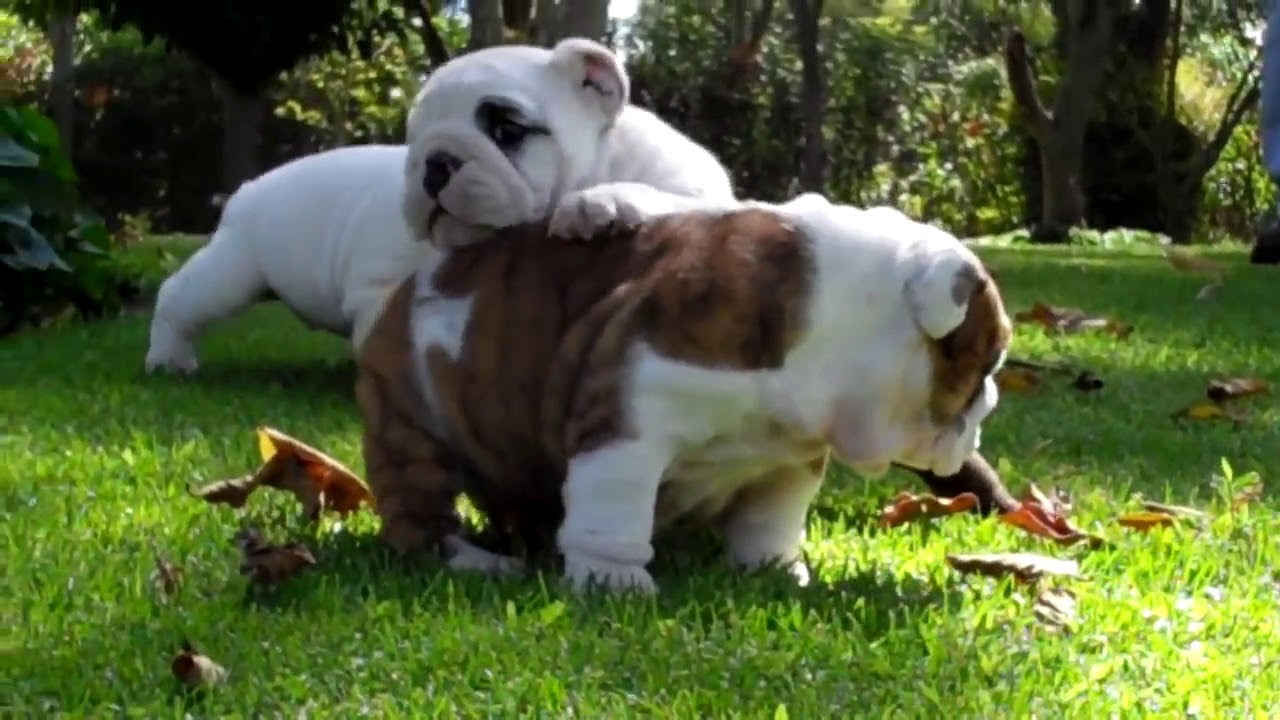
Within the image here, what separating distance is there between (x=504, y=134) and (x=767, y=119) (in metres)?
14.8

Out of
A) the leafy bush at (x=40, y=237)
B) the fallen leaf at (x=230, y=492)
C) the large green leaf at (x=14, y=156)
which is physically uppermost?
the fallen leaf at (x=230, y=492)

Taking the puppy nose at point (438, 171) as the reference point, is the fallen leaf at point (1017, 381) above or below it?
below

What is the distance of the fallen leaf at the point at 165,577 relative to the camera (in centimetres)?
271

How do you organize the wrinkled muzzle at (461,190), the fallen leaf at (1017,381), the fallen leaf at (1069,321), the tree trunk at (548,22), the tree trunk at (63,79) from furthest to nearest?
the tree trunk at (63,79) < the tree trunk at (548,22) < the fallen leaf at (1069,321) < the fallen leaf at (1017,381) < the wrinkled muzzle at (461,190)

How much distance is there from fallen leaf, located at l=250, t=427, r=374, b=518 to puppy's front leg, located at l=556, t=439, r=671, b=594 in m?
0.67

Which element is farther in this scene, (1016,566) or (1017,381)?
(1017,381)

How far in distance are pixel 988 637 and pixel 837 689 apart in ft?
1.02

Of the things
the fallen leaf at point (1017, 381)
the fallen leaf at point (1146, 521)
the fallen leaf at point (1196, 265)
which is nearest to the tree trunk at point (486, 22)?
the fallen leaf at point (1196, 265)

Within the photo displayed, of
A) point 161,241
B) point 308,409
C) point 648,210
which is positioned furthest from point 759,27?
point 648,210

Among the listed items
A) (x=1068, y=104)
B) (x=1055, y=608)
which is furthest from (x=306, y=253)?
(x=1068, y=104)

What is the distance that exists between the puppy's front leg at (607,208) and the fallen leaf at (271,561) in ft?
1.87

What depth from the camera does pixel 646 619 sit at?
2.52 meters

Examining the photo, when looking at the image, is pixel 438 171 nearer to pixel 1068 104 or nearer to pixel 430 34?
pixel 430 34

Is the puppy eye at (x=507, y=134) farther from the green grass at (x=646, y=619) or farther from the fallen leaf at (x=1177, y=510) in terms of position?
the fallen leaf at (x=1177, y=510)
